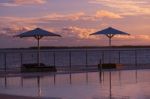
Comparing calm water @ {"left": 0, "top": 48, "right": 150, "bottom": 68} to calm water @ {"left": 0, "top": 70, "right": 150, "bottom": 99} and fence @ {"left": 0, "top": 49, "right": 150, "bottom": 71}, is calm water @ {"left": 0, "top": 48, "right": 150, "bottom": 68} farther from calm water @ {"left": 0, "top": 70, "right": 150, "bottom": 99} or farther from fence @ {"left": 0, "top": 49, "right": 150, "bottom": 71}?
calm water @ {"left": 0, "top": 70, "right": 150, "bottom": 99}

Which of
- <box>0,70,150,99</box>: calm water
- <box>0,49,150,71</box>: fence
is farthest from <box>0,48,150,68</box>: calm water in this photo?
<box>0,70,150,99</box>: calm water

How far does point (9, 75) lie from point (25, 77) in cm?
113

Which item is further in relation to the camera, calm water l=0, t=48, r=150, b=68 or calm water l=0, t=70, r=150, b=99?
calm water l=0, t=48, r=150, b=68

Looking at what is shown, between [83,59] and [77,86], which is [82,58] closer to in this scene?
[83,59]

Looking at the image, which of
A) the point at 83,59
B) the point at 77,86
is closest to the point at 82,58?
the point at 83,59

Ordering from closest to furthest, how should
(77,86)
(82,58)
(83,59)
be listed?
(77,86)
(83,59)
(82,58)

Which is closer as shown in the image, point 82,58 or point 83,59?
point 83,59

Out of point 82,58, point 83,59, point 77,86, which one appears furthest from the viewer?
point 82,58

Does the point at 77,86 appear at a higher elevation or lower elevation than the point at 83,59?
higher


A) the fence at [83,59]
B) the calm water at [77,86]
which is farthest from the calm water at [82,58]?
the calm water at [77,86]

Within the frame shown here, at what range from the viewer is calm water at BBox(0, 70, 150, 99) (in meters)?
16.8

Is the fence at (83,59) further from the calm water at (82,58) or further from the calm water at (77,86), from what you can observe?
the calm water at (77,86)

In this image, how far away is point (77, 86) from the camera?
19750mm

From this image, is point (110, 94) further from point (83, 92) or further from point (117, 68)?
point (117, 68)
